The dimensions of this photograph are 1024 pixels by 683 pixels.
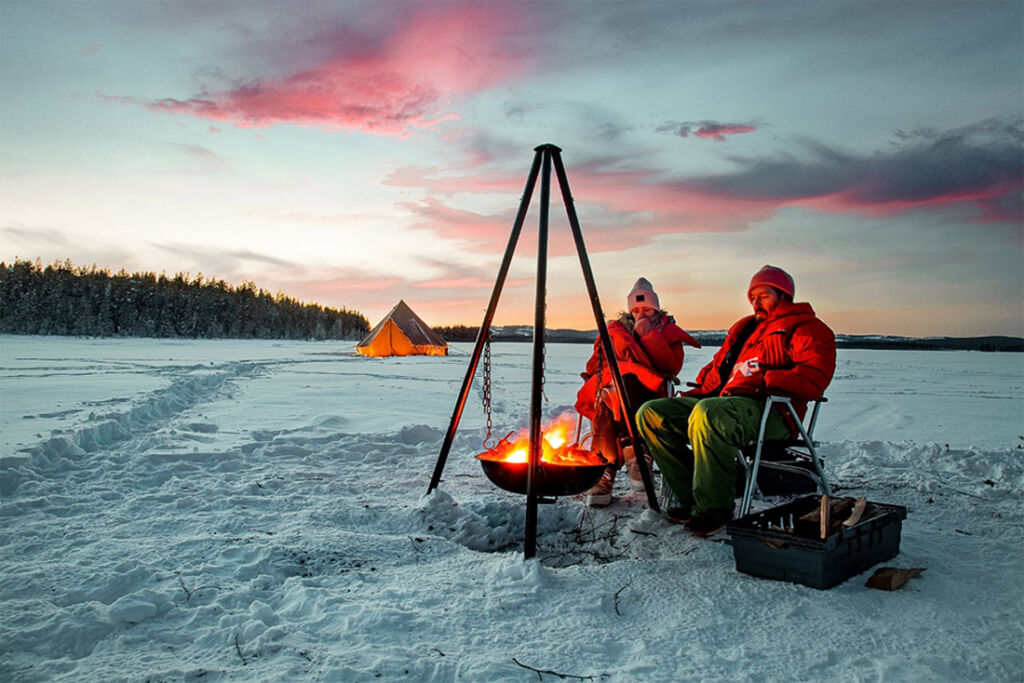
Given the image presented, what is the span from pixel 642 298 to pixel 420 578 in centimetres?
259

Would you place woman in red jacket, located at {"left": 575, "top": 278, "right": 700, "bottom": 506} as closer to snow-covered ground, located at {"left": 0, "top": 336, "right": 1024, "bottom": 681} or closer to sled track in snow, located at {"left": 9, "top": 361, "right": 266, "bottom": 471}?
snow-covered ground, located at {"left": 0, "top": 336, "right": 1024, "bottom": 681}

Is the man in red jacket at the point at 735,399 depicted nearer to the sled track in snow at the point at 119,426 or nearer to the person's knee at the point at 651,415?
the person's knee at the point at 651,415

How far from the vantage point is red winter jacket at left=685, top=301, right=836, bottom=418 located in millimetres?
3148

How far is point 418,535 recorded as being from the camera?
3.25 meters

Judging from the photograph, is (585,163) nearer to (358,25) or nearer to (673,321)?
(358,25)

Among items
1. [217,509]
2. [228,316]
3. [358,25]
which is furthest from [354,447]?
[228,316]

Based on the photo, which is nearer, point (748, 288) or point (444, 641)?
point (444, 641)

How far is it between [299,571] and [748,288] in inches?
119

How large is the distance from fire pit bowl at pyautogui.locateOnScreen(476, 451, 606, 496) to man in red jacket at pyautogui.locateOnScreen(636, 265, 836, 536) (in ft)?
1.75

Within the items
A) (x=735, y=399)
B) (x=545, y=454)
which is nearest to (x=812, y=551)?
(x=735, y=399)

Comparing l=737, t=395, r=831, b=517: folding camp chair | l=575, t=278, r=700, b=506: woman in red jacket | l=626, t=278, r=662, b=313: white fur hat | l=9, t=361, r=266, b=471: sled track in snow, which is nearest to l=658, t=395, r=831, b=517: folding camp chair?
l=737, t=395, r=831, b=517: folding camp chair

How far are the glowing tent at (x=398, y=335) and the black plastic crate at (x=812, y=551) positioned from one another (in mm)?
19803

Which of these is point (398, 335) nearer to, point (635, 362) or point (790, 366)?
point (635, 362)

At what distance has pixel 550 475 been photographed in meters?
3.16
